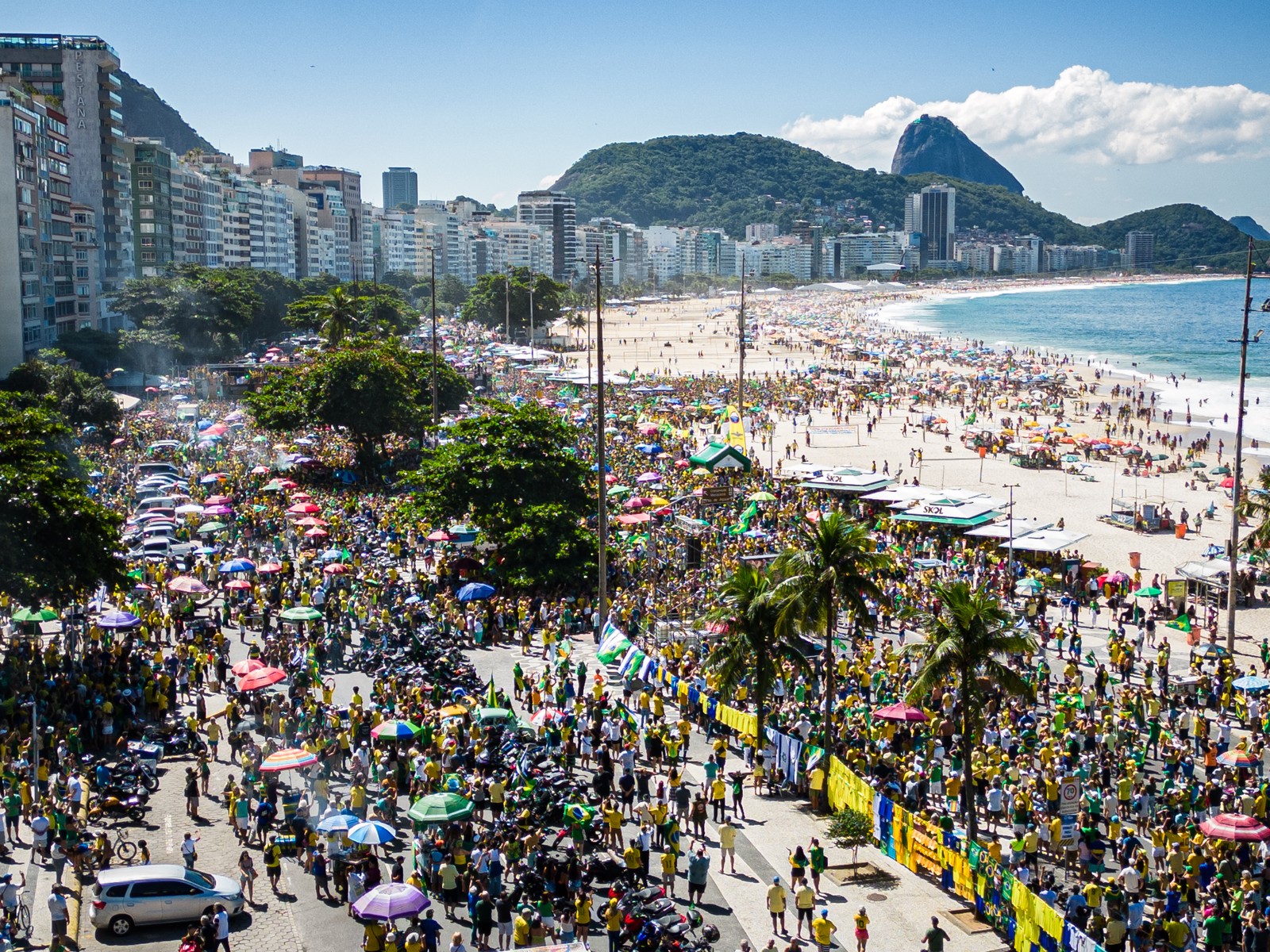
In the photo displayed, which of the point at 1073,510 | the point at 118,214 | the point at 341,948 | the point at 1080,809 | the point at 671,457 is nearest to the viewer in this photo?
the point at 341,948

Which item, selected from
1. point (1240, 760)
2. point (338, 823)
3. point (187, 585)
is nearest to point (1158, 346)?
point (1240, 760)

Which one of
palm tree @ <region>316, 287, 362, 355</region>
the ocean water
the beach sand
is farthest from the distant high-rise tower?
the ocean water

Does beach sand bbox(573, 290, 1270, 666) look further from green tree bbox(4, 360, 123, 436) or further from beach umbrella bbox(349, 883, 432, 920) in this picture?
green tree bbox(4, 360, 123, 436)

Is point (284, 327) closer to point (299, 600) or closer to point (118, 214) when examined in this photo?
point (118, 214)

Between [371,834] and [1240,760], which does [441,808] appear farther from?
[1240,760]

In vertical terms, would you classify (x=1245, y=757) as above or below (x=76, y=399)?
below

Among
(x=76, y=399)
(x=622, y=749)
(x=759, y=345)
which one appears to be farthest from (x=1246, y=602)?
(x=759, y=345)
